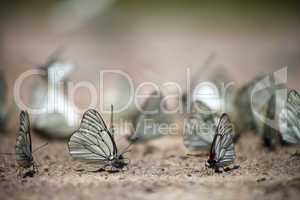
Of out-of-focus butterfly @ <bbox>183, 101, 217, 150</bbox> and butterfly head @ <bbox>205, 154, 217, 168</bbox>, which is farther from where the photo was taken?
out-of-focus butterfly @ <bbox>183, 101, 217, 150</bbox>

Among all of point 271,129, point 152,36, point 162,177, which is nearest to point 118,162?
point 162,177

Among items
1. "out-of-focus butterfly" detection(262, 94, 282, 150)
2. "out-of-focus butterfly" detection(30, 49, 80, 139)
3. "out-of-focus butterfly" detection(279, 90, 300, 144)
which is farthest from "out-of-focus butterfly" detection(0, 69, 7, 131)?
"out-of-focus butterfly" detection(279, 90, 300, 144)

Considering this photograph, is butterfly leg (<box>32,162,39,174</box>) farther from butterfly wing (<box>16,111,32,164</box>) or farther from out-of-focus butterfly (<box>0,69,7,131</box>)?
out-of-focus butterfly (<box>0,69,7,131</box>)

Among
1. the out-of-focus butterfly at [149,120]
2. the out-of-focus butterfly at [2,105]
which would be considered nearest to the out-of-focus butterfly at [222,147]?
the out-of-focus butterfly at [149,120]

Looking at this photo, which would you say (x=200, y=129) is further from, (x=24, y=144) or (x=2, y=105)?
(x=2, y=105)

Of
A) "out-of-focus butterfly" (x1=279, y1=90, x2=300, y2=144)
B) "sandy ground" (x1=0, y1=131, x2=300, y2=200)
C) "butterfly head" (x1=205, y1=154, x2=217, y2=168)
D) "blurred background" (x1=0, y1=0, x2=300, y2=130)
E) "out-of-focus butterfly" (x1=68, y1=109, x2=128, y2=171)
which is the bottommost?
"sandy ground" (x1=0, y1=131, x2=300, y2=200)

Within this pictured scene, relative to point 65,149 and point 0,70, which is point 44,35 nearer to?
point 0,70

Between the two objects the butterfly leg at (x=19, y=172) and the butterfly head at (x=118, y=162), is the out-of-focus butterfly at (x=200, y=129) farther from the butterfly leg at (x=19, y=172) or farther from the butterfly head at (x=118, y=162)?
the butterfly leg at (x=19, y=172)
